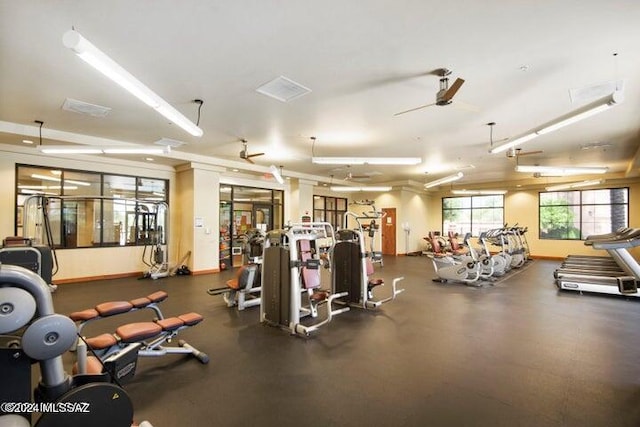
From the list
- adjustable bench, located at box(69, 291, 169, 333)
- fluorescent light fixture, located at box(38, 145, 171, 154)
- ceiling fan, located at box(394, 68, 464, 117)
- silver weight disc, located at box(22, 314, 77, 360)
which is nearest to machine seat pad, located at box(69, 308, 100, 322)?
adjustable bench, located at box(69, 291, 169, 333)

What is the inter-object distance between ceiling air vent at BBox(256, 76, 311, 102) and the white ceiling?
13 cm

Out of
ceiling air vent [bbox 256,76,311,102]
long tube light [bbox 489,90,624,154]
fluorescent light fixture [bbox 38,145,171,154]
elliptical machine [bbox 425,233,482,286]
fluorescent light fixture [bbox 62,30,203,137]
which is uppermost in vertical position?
ceiling air vent [bbox 256,76,311,102]

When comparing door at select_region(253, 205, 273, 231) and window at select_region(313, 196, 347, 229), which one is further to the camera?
window at select_region(313, 196, 347, 229)

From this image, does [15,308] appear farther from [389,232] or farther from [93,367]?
[389,232]

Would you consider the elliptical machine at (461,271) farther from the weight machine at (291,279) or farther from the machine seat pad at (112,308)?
the machine seat pad at (112,308)

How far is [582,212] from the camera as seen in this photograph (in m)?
11.1

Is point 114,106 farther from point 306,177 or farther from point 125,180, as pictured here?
point 306,177

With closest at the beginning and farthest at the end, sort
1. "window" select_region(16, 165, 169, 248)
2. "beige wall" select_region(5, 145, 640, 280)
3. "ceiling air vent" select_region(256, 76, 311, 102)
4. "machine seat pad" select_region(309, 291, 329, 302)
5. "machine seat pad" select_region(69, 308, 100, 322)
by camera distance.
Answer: "machine seat pad" select_region(69, 308, 100, 322)
"ceiling air vent" select_region(256, 76, 311, 102)
"machine seat pad" select_region(309, 291, 329, 302)
"window" select_region(16, 165, 169, 248)
"beige wall" select_region(5, 145, 640, 280)

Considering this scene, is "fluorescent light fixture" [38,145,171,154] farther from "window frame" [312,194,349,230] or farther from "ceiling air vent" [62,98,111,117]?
"window frame" [312,194,349,230]

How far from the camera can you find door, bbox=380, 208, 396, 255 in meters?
12.8

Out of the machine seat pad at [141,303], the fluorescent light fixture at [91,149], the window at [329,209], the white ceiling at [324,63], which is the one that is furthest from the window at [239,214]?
the machine seat pad at [141,303]

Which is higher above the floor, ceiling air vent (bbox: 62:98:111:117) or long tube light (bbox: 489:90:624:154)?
ceiling air vent (bbox: 62:98:111:117)

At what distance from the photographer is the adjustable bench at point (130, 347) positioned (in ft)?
7.96

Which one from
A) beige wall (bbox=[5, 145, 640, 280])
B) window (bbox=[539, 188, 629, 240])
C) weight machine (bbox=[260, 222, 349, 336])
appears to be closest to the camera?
weight machine (bbox=[260, 222, 349, 336])
